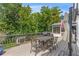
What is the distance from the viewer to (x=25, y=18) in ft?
6.16

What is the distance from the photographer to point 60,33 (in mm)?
1878

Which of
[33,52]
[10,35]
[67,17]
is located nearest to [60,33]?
[67,17]

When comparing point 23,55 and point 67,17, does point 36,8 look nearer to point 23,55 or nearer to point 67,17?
point 67,17

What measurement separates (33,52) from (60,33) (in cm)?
27

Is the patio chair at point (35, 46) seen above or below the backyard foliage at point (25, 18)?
below

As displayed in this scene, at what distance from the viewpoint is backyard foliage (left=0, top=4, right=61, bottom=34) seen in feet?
6.13

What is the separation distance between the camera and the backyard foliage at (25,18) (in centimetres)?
187

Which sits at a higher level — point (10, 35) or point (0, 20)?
point (0, 20)

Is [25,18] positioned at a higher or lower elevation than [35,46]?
higher

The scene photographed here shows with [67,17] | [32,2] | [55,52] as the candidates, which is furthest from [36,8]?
[55,52]

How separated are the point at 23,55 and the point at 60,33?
1.14 feet

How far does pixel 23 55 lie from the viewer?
6.14ft

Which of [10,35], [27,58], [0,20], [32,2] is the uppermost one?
[32,2]

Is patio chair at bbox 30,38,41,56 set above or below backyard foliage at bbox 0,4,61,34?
below
